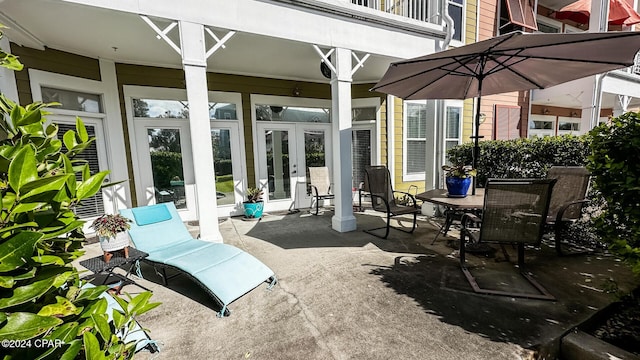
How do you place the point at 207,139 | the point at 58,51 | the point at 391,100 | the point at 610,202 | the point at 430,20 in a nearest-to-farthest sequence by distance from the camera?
the point at 610,202
the point at 207,139
the point at 58,51
the point at 430,20
the point at 391,100

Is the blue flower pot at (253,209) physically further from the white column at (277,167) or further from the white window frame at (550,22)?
the white window frame at (550,22)

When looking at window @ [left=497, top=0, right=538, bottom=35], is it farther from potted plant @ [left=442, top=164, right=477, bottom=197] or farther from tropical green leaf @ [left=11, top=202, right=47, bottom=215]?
tropical green leaf @ [left=11, top=202, right=47, bottom=215]

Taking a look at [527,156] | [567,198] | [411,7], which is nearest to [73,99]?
[411,7]

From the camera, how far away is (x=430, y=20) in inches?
A: 194

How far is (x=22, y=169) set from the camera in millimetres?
679

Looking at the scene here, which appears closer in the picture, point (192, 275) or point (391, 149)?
point (192, 275)

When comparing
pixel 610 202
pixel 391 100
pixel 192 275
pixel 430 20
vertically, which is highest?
pixel 430 20

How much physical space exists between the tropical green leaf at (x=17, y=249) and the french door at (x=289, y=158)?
16.9 ft

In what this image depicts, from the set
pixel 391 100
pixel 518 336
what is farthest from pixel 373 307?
pixel 391 100

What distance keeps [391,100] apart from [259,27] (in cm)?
357

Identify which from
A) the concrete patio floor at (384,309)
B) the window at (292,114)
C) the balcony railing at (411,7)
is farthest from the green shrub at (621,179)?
the window at (292,114)

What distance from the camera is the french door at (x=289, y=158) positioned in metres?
5.77

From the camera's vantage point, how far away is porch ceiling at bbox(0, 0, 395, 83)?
2984 mm

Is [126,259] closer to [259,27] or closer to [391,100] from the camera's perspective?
[259,27]
